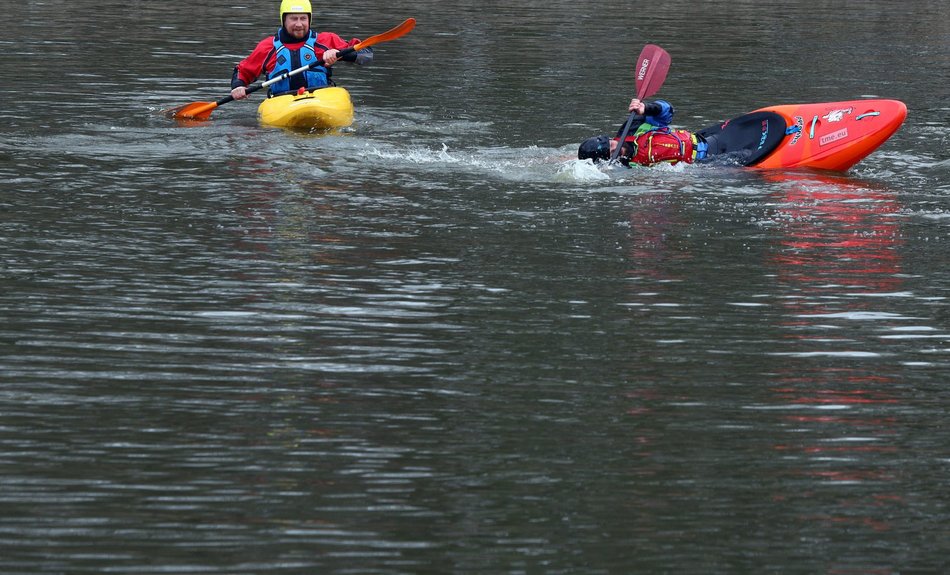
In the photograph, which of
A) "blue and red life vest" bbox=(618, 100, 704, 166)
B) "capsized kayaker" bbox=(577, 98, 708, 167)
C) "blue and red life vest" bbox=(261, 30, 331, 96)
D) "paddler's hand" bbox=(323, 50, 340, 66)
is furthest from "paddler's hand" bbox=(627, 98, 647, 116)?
"blue and red life vest" bbox=(261, 30, 331, 96)

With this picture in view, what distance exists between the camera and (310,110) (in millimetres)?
13148

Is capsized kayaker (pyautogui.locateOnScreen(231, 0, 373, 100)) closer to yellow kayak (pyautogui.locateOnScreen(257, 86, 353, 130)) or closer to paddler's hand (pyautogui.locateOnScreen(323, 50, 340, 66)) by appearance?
paddler's hand (pyautogui.locateOnScreen(323, 50, 340, 66))

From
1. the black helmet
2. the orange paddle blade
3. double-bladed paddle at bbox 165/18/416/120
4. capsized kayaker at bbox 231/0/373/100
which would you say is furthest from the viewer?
capsized kayaker at bbox 231/0/373/100

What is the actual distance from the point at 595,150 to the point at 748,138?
1.42 meters

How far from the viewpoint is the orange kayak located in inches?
463

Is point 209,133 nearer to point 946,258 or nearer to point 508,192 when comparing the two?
point 508,192

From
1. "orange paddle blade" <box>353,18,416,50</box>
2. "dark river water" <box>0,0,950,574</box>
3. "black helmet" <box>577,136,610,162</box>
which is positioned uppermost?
"orange paddle blade" <box>353,18,416,50</box>

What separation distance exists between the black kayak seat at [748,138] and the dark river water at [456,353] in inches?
16.4

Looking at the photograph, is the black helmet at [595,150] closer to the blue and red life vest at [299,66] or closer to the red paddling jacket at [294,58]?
the red paddling jacket at [294,58]

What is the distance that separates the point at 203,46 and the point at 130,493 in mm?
15818

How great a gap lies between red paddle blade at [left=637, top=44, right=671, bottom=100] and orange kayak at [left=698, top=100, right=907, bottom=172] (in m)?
0.66

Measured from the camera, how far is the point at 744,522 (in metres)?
5.06

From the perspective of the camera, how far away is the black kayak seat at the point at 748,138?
11.8 meters

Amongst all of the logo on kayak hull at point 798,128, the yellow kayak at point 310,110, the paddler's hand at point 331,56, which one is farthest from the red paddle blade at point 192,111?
the logo on kayak hull at point 798,128
